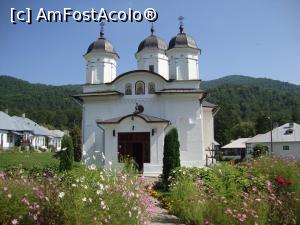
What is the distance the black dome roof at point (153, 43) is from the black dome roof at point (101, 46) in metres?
2.36

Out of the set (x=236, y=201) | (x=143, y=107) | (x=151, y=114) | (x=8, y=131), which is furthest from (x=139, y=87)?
(x=8, y=131)

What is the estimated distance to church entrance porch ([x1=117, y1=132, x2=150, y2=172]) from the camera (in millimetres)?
22734

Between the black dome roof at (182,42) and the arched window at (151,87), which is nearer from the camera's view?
the arched window at (151,87)

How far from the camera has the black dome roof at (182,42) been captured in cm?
2508

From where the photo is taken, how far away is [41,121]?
90.0 meters

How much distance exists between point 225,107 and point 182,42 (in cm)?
6294

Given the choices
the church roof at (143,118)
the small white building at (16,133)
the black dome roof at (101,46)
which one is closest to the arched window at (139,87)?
the church roof at (143,118)

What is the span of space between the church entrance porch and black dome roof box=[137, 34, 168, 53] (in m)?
8.19

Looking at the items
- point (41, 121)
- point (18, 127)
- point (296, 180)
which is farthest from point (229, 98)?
point (296, 180)

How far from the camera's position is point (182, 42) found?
25.2 metres

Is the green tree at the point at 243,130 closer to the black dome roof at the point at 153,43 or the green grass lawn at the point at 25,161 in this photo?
the black dome roof at the point at 153,43

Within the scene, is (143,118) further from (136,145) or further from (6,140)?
(6,140)

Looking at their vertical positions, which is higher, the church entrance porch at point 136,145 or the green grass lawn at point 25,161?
the church entrance porch at point 136,145

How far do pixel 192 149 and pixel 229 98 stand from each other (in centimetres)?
7875
